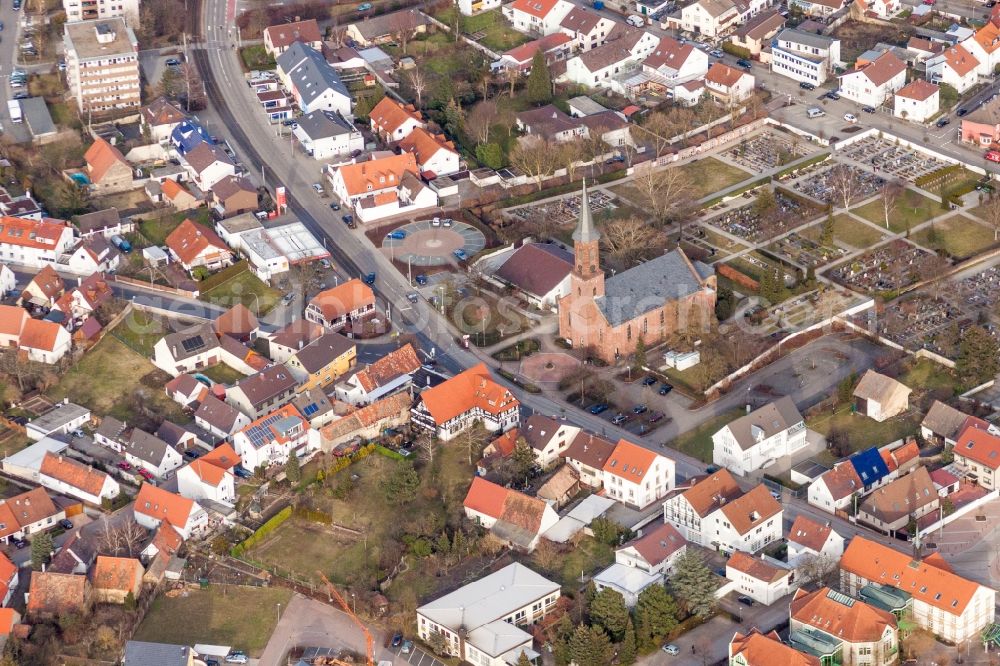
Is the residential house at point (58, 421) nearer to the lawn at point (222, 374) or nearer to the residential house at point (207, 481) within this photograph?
the lawn at point (222, 374)

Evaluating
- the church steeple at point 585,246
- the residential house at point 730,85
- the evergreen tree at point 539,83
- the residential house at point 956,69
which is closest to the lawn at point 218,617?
the church steeple at point 585,246

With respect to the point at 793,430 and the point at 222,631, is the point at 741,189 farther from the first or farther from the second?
the point at 222,631

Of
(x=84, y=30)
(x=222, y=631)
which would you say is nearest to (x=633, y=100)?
(x=84, y=30)

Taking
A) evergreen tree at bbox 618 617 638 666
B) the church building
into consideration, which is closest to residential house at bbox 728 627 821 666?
evergreen tree at bbox 618 617 638 666

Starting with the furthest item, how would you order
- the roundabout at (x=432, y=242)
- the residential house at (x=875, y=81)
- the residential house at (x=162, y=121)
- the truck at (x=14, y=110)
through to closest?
the truck at (x=14, y=110) → the residential house at (x=875, y=81) → the residential house at (x=162, y=121) → the roundabout at (x=432, y=242)

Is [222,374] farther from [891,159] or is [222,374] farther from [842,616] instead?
[891,159]

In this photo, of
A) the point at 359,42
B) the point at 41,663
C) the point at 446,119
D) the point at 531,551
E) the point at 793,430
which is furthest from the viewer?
the point at 359,42
